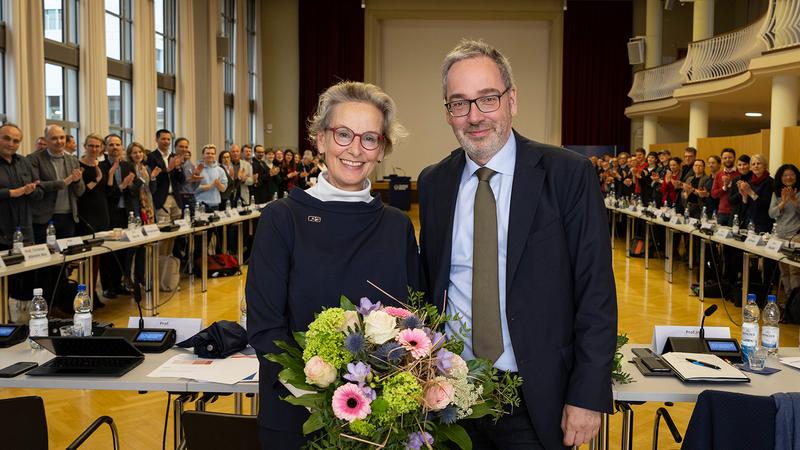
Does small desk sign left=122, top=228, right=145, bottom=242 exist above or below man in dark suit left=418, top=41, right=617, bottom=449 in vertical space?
below

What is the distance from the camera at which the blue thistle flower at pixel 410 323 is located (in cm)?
142

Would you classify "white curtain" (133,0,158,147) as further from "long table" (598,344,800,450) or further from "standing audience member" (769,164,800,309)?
"long table" (598,344,800,450)

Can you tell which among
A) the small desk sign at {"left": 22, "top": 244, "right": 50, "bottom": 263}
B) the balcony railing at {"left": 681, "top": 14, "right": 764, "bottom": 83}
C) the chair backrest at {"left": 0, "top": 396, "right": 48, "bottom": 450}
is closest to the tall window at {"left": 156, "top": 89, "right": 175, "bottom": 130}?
the small desk sign at {"left": 22, "top": 244, "right": 50, "bottom": 263}

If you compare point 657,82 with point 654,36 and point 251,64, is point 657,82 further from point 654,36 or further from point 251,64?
point 251,64

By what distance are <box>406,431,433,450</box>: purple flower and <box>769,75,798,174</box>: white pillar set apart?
10012 mm

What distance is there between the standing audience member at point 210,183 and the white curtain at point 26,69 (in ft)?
6.75

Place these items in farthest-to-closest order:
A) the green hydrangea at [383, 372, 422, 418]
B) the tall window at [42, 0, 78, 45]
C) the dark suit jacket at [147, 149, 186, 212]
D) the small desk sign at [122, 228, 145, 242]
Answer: the tall window at [42, 0, 78, 45] < the dark suit jacket at [147, 149, 186, 212] < the small desk sign at [122, 228, 145, 242] < the green hydrangea at [383, 372, 422, 418]

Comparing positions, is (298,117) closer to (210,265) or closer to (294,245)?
(210,265)

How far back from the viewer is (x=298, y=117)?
21.7m

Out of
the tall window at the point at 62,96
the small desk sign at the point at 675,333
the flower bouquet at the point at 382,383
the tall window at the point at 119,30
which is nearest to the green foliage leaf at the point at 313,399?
the flower bouquet at the point at 382,383

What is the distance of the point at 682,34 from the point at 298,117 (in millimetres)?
10961

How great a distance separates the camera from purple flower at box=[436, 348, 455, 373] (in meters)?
1.36

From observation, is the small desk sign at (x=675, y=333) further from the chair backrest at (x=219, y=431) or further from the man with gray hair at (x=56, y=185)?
the man with gray hair at (x=56, y=185)

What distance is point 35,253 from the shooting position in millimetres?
5277
